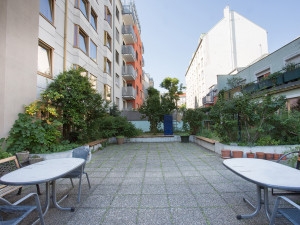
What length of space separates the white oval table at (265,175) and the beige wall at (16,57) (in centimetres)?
595

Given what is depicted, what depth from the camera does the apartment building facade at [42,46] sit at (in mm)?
4641

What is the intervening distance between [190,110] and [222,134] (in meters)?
4.21

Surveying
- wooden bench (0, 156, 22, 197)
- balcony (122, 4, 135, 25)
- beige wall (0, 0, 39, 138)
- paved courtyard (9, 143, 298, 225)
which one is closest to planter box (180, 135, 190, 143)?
paved courtyard (9, 143, 298, 225)

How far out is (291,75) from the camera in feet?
31.6

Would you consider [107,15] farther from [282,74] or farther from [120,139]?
[282,74]

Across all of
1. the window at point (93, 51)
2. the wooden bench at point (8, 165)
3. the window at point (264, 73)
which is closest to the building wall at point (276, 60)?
the window at point (264, 73)

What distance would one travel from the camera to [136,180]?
12.0 feet

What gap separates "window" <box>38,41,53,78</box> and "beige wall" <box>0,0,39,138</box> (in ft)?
2.23

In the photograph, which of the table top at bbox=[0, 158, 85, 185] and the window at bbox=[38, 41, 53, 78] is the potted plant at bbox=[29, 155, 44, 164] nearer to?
the table top at bbox=[0, 158, 85, 185]

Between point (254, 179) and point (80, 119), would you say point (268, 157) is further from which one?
point (80, 119)

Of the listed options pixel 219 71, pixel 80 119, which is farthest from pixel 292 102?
pixel 219 71

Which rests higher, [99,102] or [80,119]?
[99,102]

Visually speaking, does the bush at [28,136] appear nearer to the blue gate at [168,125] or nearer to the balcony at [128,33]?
the blue gate at [168,125]

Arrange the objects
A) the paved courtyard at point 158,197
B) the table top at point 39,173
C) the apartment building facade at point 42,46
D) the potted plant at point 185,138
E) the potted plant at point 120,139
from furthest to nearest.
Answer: the potted plant at point 185,138
the potted plant at point 120,139
the apartment building facade at point 42,46
the paved courtyard at point 158,197
the table top at point 39,173
